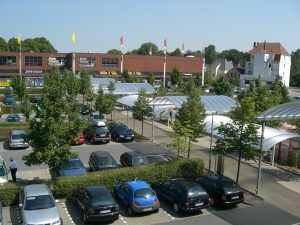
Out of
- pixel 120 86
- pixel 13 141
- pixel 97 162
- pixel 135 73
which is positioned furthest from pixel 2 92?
pixel 97 162

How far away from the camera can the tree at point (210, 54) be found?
17250cm

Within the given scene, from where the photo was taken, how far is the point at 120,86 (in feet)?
175

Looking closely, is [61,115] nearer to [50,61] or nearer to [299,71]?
[50,61]

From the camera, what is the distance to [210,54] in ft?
576

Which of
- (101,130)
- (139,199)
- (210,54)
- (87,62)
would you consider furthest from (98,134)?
(210,54)

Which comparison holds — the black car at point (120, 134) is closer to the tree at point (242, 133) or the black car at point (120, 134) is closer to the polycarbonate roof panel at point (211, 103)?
the polycarbonate roof panel at point (211, 103)

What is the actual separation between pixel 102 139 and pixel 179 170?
1104 centimetres

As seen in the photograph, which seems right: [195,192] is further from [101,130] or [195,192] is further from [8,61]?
[8,61]

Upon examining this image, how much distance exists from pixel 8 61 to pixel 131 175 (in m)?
63.6

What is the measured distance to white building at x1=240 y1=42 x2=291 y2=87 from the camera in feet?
315

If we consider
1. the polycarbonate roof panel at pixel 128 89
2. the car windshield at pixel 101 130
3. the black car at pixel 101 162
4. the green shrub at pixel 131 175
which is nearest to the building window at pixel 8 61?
the polycarbonate roof panel at pixel 128 89

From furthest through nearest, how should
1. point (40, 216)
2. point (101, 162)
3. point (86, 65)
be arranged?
1. point (86, 65)
2. point (101, 162)
3. point (40, 216)

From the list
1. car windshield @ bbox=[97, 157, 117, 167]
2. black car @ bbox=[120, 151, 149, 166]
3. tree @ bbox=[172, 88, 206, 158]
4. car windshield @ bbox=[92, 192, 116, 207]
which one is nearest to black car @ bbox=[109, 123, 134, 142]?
tree @ bbox=[172, 88, 206, 158]

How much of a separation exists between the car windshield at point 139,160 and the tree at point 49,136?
4887mm
